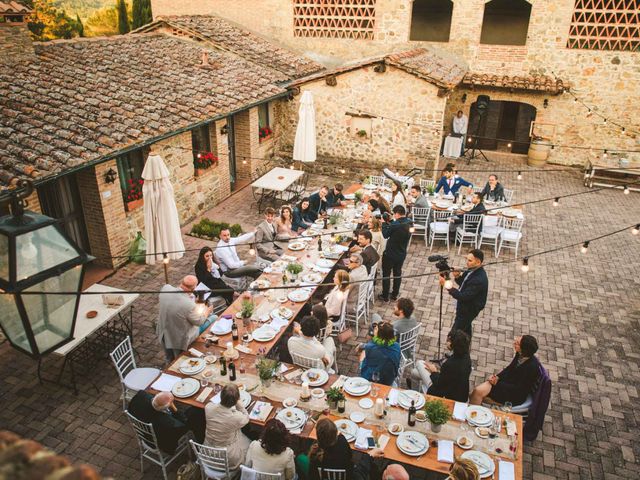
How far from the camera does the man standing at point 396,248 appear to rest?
9172 millimetres

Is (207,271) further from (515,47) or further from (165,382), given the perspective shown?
(515,47)

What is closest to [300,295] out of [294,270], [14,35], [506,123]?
[294,270]

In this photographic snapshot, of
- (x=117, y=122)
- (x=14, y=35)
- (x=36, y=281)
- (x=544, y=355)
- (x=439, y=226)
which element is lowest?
(x=544, y=355)

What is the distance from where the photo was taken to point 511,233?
37.5 feet

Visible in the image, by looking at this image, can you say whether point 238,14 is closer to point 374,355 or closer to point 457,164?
point 457,164

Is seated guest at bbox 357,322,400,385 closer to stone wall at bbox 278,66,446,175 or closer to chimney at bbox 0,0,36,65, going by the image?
chimney at bbox 0,0,36,65

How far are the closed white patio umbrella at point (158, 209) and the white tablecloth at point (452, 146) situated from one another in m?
12.5

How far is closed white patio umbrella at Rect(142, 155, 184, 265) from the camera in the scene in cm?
855

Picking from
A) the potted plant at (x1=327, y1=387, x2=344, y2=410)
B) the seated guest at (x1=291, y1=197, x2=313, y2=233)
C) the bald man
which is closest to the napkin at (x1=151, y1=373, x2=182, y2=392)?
the bald man

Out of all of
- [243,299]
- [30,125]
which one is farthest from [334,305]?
[30,125]

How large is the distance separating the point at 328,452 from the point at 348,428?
2.22 ft

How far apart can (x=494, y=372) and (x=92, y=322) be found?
6445 millimetres

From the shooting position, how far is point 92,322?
7.40 metres

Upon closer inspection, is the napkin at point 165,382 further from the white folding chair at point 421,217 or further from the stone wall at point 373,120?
the stone wall at point 373,120
